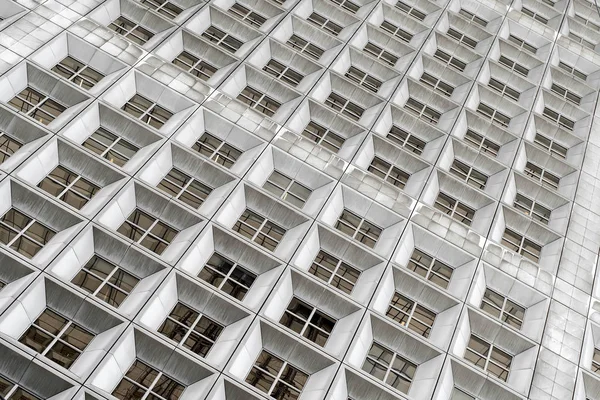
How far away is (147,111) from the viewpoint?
3297cm

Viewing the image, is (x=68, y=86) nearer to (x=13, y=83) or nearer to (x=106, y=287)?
(x=13, y=83)

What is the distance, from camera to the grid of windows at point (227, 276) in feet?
93.1

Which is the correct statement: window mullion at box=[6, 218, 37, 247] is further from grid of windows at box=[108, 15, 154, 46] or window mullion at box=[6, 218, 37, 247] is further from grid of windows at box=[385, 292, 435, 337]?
grid of windows at box=[385, 292, 435, 337]

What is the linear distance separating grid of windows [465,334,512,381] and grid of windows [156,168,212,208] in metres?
13.8

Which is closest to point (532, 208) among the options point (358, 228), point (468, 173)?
point (468, 173)

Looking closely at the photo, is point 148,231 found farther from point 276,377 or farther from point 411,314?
point 411,314

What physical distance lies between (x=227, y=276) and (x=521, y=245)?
50.7 ft

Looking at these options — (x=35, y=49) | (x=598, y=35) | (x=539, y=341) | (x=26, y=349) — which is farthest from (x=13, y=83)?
(x=598, y=35)

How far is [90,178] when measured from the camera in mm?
29250

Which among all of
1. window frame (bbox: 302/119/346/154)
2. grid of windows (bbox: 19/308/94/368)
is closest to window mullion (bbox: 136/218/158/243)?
grid of windows (bbox: 19/308/94/368)

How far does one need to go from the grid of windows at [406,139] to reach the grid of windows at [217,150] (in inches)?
355

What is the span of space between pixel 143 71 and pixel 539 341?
2255 centimetres

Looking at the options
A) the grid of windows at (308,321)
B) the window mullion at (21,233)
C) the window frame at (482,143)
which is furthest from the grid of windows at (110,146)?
the window frame at (482,143)

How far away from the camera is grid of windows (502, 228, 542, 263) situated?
34.1 meters
